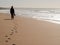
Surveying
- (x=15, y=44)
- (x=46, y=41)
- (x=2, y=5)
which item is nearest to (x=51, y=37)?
(x=46, y=41)

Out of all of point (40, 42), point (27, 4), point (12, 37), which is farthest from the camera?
point (27, 4)

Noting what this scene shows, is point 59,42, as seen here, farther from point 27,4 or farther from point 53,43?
point 27,4

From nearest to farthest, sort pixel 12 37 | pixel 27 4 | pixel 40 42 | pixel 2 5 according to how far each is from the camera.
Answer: pixel 40 42 → pixel 12 37 → pixel 2 5 → pixel 27 4

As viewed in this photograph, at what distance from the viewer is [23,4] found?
234 feet

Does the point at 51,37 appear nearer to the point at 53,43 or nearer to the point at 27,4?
the point at 53,43

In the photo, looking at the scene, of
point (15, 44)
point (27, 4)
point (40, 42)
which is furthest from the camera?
point (27, 4)

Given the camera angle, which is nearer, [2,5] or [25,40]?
[25,40]

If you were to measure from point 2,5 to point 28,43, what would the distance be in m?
61.1

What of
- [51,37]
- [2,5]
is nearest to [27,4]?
[2,5]

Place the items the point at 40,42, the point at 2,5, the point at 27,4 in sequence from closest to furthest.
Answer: the point at 40,42 → the point at 2,5 → the point at 27,4

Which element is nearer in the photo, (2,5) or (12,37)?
(12,37)

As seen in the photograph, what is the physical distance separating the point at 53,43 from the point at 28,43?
0.96 metres

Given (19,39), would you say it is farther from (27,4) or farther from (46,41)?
(27,4)

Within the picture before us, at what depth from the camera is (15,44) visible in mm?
7184
